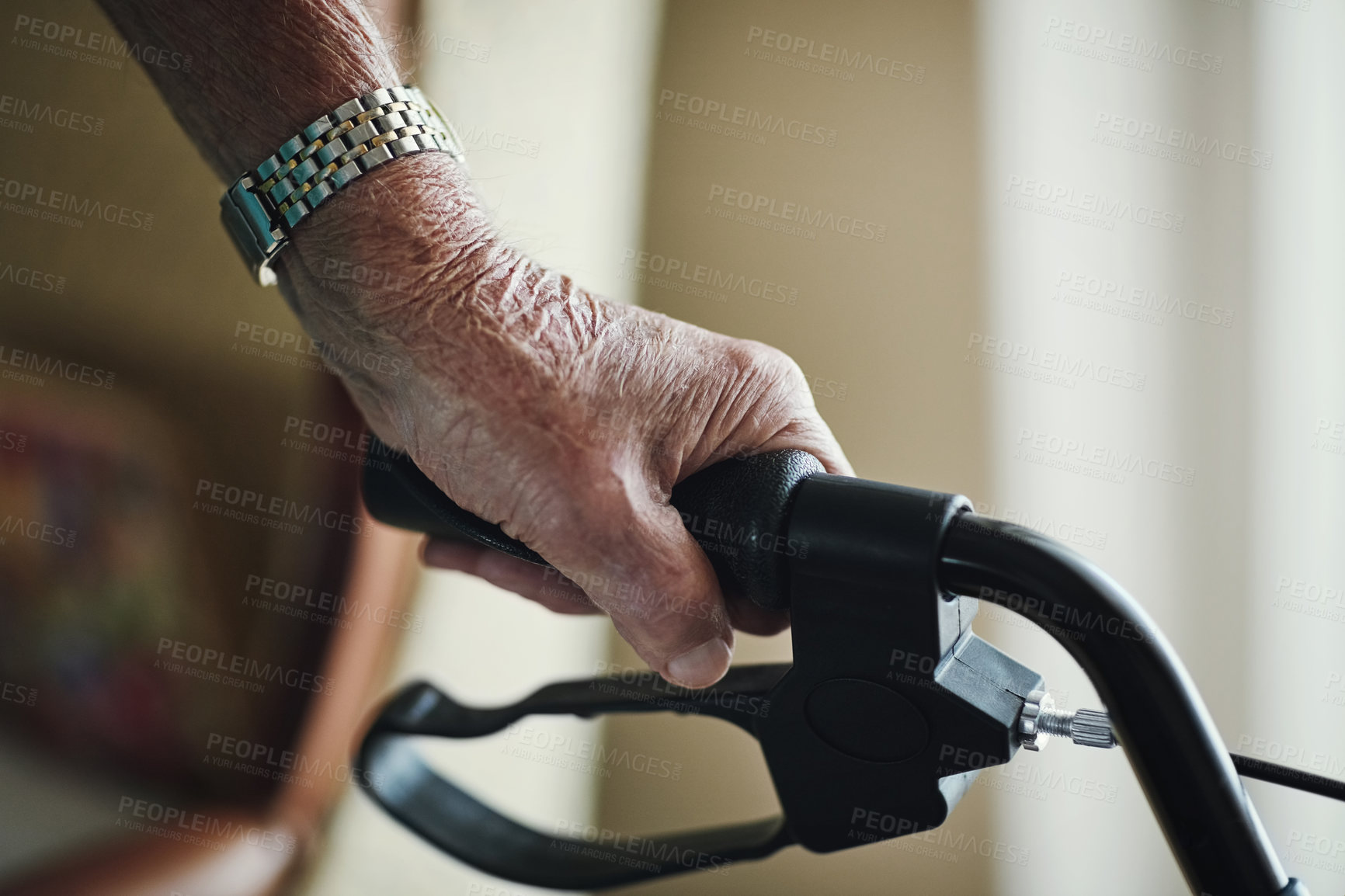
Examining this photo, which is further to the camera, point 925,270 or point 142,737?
point 925,270

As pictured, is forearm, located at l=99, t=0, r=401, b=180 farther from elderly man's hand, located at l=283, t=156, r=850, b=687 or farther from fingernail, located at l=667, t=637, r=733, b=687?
fingernail, located at l=667, t=637, r=733, b=687

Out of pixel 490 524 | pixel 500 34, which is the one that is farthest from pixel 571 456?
pixel 500 34

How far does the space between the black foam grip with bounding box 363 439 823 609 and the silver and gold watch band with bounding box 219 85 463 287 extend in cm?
18

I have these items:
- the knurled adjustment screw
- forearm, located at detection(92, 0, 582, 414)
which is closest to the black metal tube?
the knurled adjustment screw

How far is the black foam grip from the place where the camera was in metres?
0.49

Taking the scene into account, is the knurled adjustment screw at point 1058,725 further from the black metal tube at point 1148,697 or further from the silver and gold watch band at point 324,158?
the silver and gold watch band at point 324,158

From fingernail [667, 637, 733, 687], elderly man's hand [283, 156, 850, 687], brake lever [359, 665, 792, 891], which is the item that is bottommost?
brake lever [359, 665, 792, 891]

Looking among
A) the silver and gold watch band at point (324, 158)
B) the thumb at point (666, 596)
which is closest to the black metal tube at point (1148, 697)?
the thumb at point (666, 596)

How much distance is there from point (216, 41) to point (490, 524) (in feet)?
1.30

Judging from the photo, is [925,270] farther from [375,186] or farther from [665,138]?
[375,186]

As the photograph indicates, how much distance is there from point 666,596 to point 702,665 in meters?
0.07

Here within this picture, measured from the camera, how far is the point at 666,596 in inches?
20.6

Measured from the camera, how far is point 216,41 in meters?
0.61

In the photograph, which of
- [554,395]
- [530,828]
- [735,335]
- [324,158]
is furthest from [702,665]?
[735,335]
